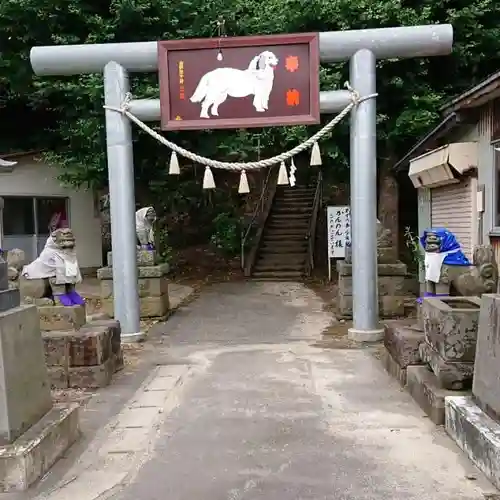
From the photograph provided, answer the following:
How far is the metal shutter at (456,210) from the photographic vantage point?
10539mm

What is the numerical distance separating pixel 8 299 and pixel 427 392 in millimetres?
3648

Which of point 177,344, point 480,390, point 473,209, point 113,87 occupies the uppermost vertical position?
point 113,87

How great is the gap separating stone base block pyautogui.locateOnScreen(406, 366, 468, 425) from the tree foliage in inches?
333

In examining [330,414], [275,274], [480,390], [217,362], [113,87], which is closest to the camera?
[480,390]

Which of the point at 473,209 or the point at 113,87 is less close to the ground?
the point at 113,87

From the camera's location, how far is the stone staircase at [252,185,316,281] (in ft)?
62.4

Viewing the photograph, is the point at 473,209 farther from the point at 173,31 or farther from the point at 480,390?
the point at 173,31

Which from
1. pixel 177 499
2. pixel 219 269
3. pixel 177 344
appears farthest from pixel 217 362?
pixel 219 269

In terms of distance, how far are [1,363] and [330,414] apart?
9.80ft

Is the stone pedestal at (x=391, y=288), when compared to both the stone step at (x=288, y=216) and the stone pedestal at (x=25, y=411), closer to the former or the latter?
the stone pedestal at (x=25, y=411)

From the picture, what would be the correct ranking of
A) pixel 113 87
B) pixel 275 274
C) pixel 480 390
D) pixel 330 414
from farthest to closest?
pixel 275 274
pixel 113 87
pixel 330 414
pixel 480 390

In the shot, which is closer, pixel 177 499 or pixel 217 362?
pixel 177 499

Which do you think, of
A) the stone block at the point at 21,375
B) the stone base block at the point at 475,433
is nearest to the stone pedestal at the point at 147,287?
the stone block at the point at 21,375

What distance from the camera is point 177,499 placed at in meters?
3.93
